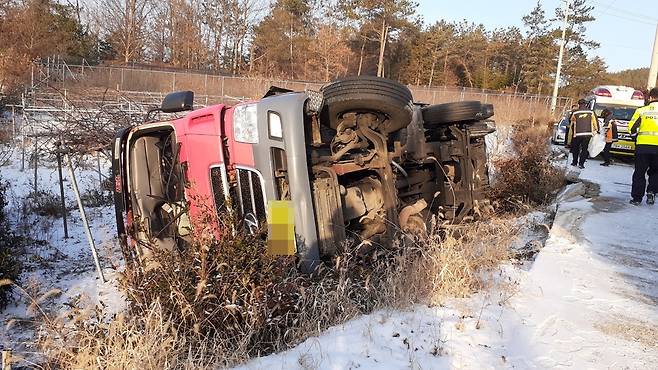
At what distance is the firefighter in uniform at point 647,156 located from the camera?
22.0 ft

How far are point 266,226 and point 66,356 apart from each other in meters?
1.54

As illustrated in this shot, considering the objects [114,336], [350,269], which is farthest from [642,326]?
[114,336]

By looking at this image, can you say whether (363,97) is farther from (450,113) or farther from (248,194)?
(450,113)

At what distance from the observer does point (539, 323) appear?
127 inches

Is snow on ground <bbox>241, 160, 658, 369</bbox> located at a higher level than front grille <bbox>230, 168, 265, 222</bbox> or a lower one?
lower

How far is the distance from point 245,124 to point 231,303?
1.51 m

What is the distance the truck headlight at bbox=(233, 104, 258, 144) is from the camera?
395cm

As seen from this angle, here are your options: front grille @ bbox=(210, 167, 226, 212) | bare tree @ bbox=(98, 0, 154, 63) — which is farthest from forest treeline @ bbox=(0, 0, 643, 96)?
front grille @ bbox=(210, 167, 226, 212)

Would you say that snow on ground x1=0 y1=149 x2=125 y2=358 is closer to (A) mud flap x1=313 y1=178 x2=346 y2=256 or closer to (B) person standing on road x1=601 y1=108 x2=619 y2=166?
(A) mud flap x1=313 y1=178 x2=346 y2=256

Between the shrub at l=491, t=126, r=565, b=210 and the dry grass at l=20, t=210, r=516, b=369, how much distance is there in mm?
4616

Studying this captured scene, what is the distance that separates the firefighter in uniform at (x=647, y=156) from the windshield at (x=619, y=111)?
8.84 meters

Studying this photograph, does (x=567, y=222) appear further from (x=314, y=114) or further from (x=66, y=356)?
(x=66, y=356)

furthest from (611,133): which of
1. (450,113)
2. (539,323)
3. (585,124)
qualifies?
(539,323)

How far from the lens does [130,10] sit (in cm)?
3953
